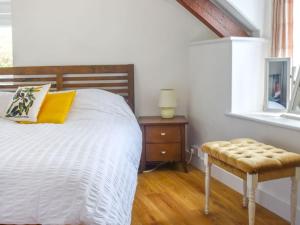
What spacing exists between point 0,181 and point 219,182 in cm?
215

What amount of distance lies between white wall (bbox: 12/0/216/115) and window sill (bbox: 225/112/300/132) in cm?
108

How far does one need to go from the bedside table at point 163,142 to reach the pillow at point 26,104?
3.25ft

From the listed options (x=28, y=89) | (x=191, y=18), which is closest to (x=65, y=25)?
(x=28, y=89)

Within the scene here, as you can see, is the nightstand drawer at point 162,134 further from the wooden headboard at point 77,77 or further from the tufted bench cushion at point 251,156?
the tufted bench cushion at point 251,156

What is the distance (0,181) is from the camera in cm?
164

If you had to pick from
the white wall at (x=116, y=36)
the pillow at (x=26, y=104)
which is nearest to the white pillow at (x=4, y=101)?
the pillow at (x=26, y=104)

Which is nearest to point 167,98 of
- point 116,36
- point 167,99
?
point 167,99

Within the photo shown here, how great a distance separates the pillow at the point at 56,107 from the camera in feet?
10.2

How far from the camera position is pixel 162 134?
3.63 m

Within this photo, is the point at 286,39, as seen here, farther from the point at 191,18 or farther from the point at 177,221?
the point at 177,221

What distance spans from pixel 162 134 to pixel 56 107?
3.51 feet

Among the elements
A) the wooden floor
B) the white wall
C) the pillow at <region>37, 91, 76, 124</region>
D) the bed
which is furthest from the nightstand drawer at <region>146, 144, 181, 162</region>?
the pillow at <region>37, 91, 76, 124</region>

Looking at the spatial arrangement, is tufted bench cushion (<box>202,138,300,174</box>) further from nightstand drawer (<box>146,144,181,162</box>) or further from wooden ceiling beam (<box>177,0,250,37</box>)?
wooden ceiling beam (<box>177,0,250,37</box>)

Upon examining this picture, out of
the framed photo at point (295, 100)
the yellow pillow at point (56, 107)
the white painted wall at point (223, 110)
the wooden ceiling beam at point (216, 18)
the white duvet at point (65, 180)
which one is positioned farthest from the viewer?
the wooden ceiling beam at point (216, 18)
